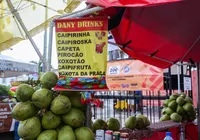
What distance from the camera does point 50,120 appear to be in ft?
5.66

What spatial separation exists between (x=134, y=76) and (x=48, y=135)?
4.41 m

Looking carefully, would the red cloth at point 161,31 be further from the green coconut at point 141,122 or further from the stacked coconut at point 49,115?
the stacked coconut at point 49,115

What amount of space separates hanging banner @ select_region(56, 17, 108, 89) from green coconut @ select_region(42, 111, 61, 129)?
235mm

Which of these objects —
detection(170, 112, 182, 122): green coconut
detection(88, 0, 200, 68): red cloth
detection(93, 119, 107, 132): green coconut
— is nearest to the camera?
detection(93, 119, 107, 132): green coconut

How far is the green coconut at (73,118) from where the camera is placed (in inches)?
68.9

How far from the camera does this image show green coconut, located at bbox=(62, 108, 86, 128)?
1.75 metres

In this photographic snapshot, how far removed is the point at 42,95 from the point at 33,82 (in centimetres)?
43

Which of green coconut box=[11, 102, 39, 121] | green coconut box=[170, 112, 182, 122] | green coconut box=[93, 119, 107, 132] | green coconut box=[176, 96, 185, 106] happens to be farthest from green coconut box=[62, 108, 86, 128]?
green coconut box=[176, 96, 185, 106]

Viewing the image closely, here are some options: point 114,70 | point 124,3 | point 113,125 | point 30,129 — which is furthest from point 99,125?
point 114,70

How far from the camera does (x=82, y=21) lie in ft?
5.89

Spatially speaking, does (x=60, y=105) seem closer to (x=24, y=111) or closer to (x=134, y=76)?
(x=24, y=111)

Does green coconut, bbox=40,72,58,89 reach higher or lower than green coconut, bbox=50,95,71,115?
higher

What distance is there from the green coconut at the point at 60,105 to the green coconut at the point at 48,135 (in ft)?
0.49

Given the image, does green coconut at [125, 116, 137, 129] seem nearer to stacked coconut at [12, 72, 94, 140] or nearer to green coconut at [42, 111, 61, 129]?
stacked coconut at [12, 72, 94, 140]
